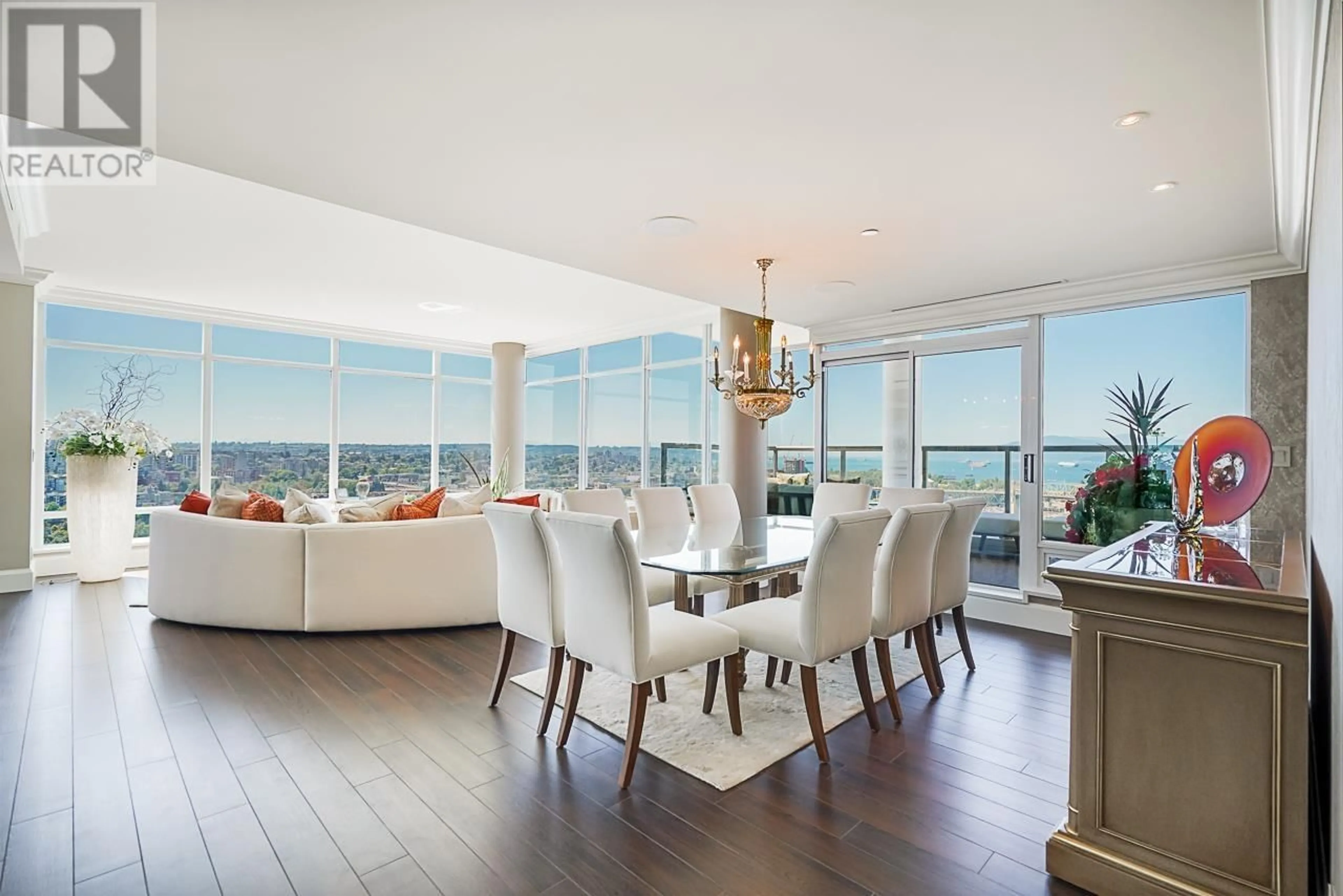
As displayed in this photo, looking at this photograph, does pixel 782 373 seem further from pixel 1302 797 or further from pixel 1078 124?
pixel 1302 797

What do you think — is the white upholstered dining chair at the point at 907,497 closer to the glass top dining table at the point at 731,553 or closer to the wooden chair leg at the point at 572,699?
the glass top dining table at the point at 731,553

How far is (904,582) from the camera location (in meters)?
3.02

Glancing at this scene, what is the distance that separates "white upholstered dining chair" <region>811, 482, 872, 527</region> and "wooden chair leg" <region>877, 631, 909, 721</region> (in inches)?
63.4

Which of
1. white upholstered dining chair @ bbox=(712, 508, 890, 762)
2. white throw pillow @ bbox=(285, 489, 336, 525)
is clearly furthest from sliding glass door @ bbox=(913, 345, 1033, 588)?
white throw pillow @ bbox=(285, 489, 336, 525)

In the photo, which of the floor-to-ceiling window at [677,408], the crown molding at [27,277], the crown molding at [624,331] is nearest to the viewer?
the crown molding at [27,277]

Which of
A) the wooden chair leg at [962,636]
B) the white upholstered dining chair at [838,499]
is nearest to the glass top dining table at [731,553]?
the white upholstered dining chair at [838,499]

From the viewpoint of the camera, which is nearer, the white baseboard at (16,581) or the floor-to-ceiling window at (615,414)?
the white baseboard at (16,581)

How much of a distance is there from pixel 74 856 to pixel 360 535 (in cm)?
229

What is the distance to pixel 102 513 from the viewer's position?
5.48 meters

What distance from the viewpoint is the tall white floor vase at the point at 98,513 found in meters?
5.41

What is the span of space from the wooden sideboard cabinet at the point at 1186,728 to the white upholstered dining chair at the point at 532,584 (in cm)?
193

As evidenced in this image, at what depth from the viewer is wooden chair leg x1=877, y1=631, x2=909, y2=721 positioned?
2.90 meters

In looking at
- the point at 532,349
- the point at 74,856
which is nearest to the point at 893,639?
the point at 74,856
